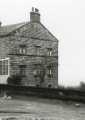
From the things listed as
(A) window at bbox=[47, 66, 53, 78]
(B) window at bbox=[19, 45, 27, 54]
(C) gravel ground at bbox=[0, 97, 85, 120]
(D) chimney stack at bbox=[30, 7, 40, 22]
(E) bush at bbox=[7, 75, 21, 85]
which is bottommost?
(C) gravel ground at bbox=[0, 97, 85, 120]

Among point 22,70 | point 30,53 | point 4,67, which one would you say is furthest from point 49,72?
point 4,67

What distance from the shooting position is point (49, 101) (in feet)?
76.0

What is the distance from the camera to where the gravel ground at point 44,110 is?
50.6ft

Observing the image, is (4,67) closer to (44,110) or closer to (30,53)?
(30,53)

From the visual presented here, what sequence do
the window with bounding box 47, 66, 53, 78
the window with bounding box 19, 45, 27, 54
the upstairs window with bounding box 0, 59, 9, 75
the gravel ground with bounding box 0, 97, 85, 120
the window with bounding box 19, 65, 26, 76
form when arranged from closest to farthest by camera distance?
the gravel ground with bounding box 0, 97, 85, 120, the upstairs window with bounding box 0, 59, 9, 75, the window with bounding box 19, 65, 26, 76, the window with bounding box 19, 45, 27, 54, the window with bounding box 47, 66, 53, 78

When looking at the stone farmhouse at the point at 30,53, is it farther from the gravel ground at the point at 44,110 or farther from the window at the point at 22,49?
the gravel ground at the point at 44,110

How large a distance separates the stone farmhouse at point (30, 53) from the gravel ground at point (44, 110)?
489 inches

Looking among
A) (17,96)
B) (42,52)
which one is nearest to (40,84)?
(42,52)

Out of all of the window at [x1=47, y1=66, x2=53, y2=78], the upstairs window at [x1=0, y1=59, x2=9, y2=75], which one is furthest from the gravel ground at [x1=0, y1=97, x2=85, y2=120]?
the window at [x1=47, y1=66, x2=53, y2=78]

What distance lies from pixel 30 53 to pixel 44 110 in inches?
839

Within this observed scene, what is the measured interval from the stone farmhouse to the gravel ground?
1241cm

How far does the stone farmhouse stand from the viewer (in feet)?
124

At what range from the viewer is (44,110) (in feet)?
60.6

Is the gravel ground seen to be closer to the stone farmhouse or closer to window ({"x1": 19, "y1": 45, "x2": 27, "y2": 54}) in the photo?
the stone farmhouse
